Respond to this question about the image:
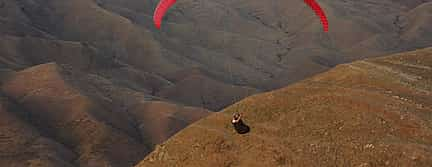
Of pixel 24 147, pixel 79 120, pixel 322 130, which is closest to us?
pixel 322 130

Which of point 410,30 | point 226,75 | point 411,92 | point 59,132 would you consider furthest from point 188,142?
point 410,30

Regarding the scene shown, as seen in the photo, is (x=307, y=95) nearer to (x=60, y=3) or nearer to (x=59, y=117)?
(x=59, y=117)

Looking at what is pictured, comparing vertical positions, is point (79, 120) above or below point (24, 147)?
below

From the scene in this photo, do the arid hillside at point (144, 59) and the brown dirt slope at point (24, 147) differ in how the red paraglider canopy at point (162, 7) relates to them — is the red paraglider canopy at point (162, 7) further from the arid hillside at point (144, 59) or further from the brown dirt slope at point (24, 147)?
the arid hillside at point (144, 59)

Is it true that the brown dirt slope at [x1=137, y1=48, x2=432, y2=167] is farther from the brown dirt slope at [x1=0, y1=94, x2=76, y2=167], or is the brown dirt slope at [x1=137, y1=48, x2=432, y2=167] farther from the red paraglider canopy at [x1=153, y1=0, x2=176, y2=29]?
the brown dirt slope at [x1=0, y1=94, x2=76, y2=167]

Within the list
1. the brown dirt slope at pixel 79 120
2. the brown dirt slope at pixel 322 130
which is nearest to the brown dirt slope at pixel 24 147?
the brown dirt slope at pixel 79 120

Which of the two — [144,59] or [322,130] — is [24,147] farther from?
[144,59]

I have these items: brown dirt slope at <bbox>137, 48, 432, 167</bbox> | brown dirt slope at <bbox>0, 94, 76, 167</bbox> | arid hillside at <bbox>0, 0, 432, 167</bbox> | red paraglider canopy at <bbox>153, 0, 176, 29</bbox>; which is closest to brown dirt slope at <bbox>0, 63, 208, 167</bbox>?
brown dirt slope at <bbox>0, 94, 76, 167</bbox>

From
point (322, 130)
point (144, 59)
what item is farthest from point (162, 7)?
point (144, 59)
